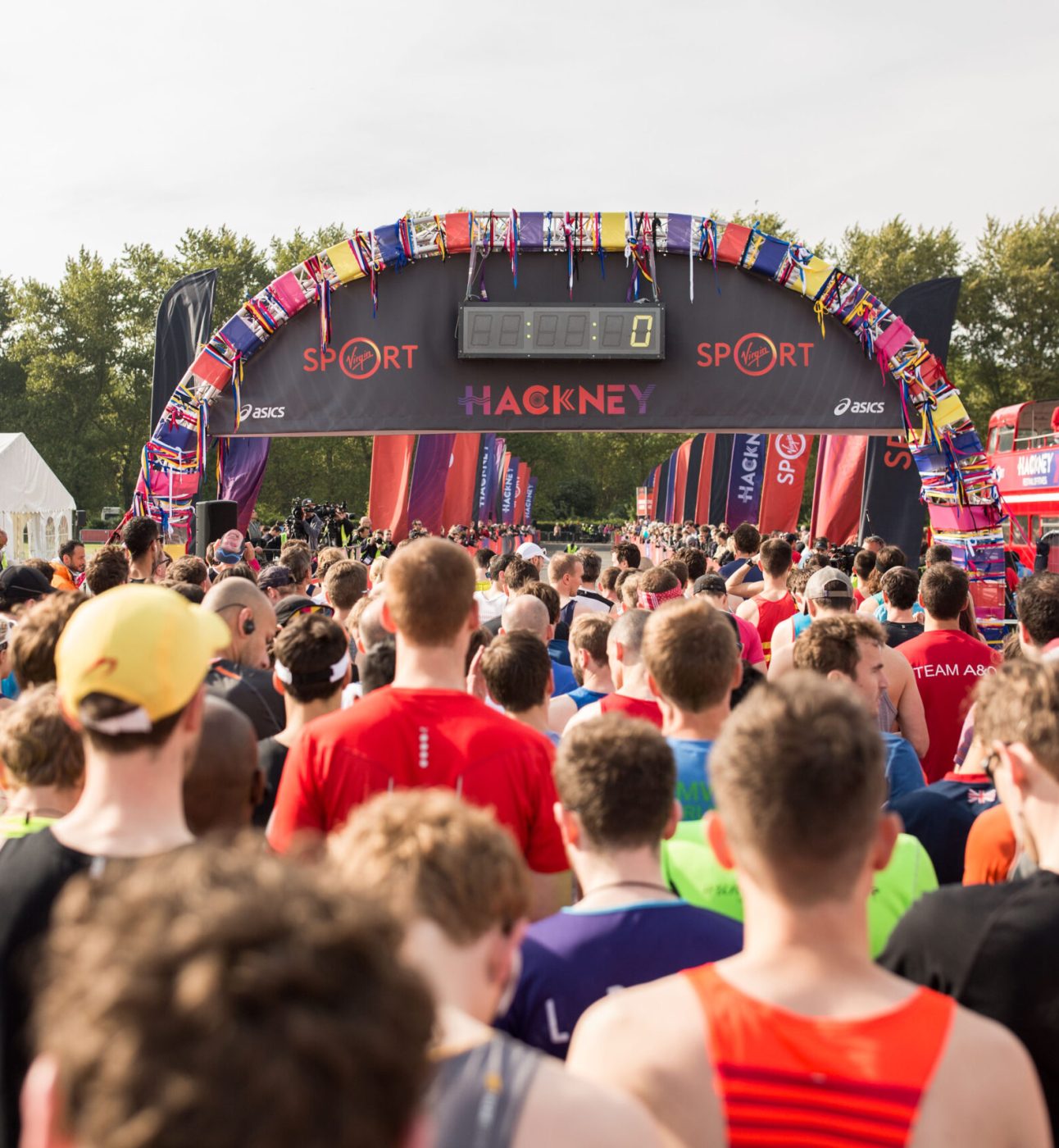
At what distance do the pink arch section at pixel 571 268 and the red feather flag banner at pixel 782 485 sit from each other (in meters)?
16.0

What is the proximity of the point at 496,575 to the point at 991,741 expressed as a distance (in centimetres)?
723

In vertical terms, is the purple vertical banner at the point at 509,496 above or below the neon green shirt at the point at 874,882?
above

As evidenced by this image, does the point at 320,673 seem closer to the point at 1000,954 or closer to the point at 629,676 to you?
the point at 629,676

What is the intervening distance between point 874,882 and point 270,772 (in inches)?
74.4

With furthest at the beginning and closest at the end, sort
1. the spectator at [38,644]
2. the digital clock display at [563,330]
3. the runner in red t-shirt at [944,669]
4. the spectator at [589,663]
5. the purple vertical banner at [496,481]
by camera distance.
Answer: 1. the purple vertical banner at [496,481]
2. the digital clock display at [563,330]
3. the runner in red t-shirt at [944,669]
4. the spectator at [589,663]
5. the spectator at [38,644]

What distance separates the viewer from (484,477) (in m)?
39.4

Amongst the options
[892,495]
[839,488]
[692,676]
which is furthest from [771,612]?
[839,488]

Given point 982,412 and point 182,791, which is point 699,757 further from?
point 982,412

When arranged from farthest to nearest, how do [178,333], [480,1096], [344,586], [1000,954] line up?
[178,333], [344,586], [1000,954], [480,1096]

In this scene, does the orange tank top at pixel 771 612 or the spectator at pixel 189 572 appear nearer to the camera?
the spectator at pixel 189 572

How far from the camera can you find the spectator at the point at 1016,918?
183 cm

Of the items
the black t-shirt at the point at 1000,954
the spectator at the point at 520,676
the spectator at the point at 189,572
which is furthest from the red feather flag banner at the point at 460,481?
the black t-shirt at the point at 1000,954

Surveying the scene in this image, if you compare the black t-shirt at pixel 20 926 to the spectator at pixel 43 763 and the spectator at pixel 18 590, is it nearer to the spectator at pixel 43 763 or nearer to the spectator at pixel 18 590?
the spectator at pixel 43 763

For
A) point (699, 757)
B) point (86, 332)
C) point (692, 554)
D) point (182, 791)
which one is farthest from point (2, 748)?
point (86, 332)
